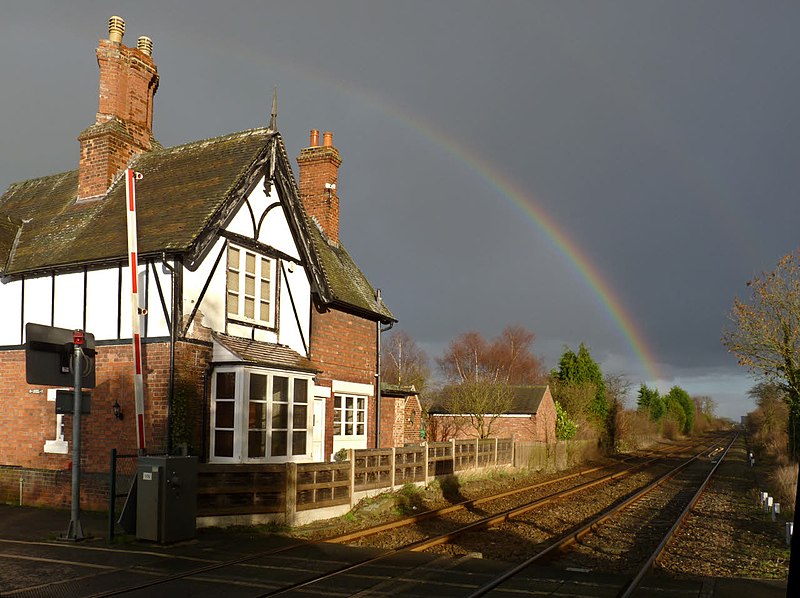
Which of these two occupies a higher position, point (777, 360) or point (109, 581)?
point (777, 360)

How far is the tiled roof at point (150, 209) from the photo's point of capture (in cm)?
1496

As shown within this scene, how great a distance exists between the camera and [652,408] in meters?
97.0

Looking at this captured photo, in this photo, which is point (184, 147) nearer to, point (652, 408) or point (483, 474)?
point (483, 474)

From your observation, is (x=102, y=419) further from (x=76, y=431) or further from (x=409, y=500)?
(x=409, y=500)

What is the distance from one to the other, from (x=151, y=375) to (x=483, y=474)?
14.2m

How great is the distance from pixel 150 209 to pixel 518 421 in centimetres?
3335

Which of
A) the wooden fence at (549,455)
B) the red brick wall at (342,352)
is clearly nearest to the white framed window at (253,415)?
the red brick wall at (342,352)

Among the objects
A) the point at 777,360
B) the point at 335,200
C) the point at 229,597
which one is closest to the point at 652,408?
the point at 777,360

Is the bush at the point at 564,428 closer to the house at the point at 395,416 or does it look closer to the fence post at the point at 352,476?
the house at the point at 395,416

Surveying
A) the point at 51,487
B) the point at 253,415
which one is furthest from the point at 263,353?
the point at 51,487

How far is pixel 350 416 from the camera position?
834 inches

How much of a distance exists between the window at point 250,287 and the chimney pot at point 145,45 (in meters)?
7.46

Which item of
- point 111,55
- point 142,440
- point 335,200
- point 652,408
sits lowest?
point 652,408

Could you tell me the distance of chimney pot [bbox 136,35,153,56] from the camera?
19.6 m
